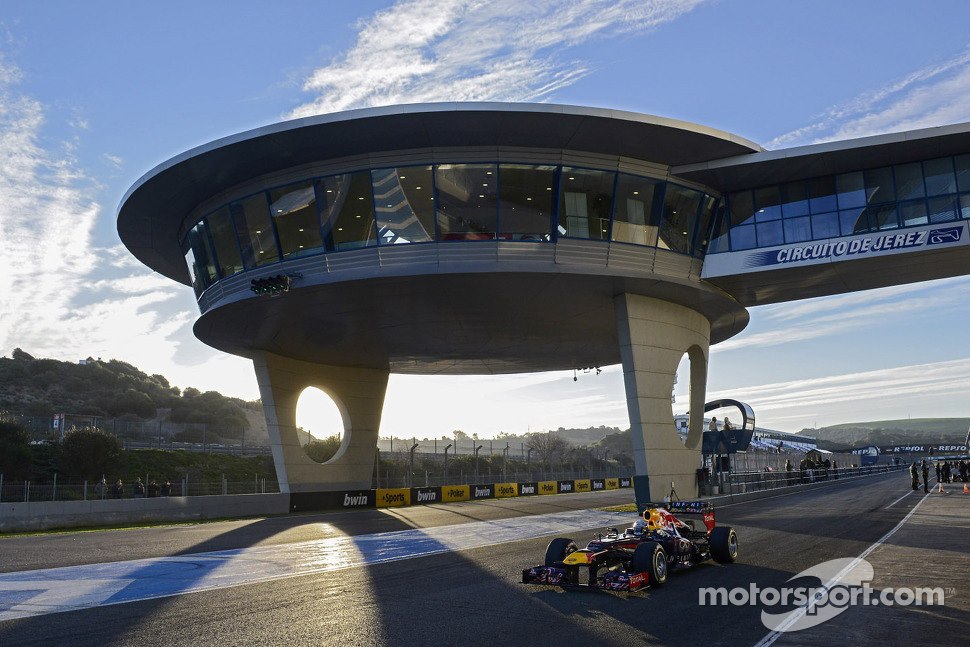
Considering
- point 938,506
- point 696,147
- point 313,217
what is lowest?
point 938,506


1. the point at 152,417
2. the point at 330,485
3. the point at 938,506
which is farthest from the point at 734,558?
the point at 152,417

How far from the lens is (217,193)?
98.7 feet

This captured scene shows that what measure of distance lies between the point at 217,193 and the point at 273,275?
14.1 feet

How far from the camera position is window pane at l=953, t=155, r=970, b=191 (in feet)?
93.5

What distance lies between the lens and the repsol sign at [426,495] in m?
48.3

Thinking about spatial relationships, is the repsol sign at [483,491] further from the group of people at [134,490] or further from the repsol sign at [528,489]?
the group of people at [134,490]

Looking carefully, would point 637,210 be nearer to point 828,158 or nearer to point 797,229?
point 797,229

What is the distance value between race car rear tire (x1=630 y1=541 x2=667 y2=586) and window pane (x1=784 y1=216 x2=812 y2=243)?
2103cm

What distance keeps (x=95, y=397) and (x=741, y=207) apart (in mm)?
101791

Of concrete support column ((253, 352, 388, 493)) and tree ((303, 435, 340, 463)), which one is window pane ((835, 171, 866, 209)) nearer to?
concrete support column ((253, 352, 388, 493))

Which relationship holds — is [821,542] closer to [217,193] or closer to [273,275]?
[273,275]

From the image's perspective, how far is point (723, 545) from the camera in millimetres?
15219

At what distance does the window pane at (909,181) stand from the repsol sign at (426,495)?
32.3 metres

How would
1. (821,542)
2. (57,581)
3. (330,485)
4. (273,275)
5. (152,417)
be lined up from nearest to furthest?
Result: (57,581) → (821,542) → (273,275) → (330,485) → (152,417)
